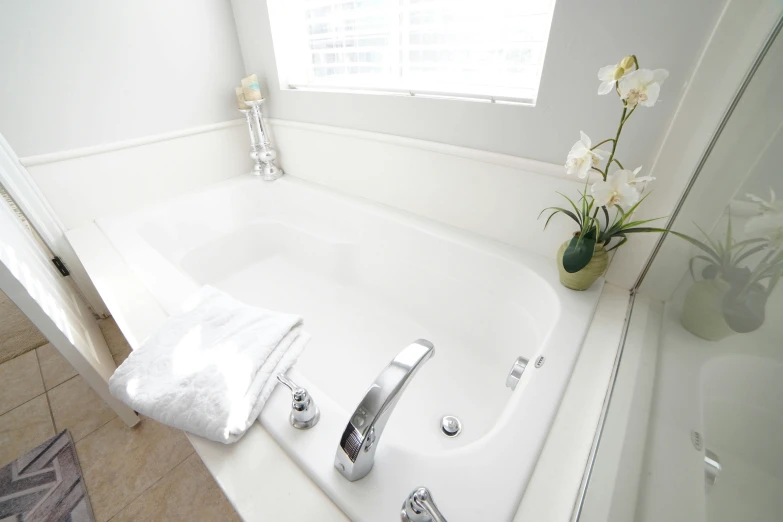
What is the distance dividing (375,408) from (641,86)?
703mm

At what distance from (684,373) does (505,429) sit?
418 mm

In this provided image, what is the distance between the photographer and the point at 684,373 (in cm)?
64

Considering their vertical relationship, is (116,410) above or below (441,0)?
below

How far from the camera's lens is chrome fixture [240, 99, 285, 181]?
4.75 feet

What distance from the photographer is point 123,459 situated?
100cm

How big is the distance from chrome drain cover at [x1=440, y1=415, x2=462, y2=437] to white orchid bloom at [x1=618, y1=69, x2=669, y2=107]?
0.88 metres

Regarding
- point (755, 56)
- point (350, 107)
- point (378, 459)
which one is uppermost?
point (755, 56)

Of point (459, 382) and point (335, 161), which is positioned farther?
point (335, 161)

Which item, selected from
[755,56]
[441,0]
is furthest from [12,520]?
[755,56]

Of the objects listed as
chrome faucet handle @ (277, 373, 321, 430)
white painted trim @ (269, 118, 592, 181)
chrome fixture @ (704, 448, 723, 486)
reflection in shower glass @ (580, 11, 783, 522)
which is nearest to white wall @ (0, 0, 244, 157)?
white painted trim @ (269, 118, 592, 181)

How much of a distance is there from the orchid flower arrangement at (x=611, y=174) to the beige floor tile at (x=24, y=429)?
178 cm

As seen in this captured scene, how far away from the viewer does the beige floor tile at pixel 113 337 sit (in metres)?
1.36

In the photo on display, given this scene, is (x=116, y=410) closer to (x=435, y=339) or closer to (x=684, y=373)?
(x=435, y=339)

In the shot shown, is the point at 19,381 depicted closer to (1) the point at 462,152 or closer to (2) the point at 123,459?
(2) the point at 123,459
